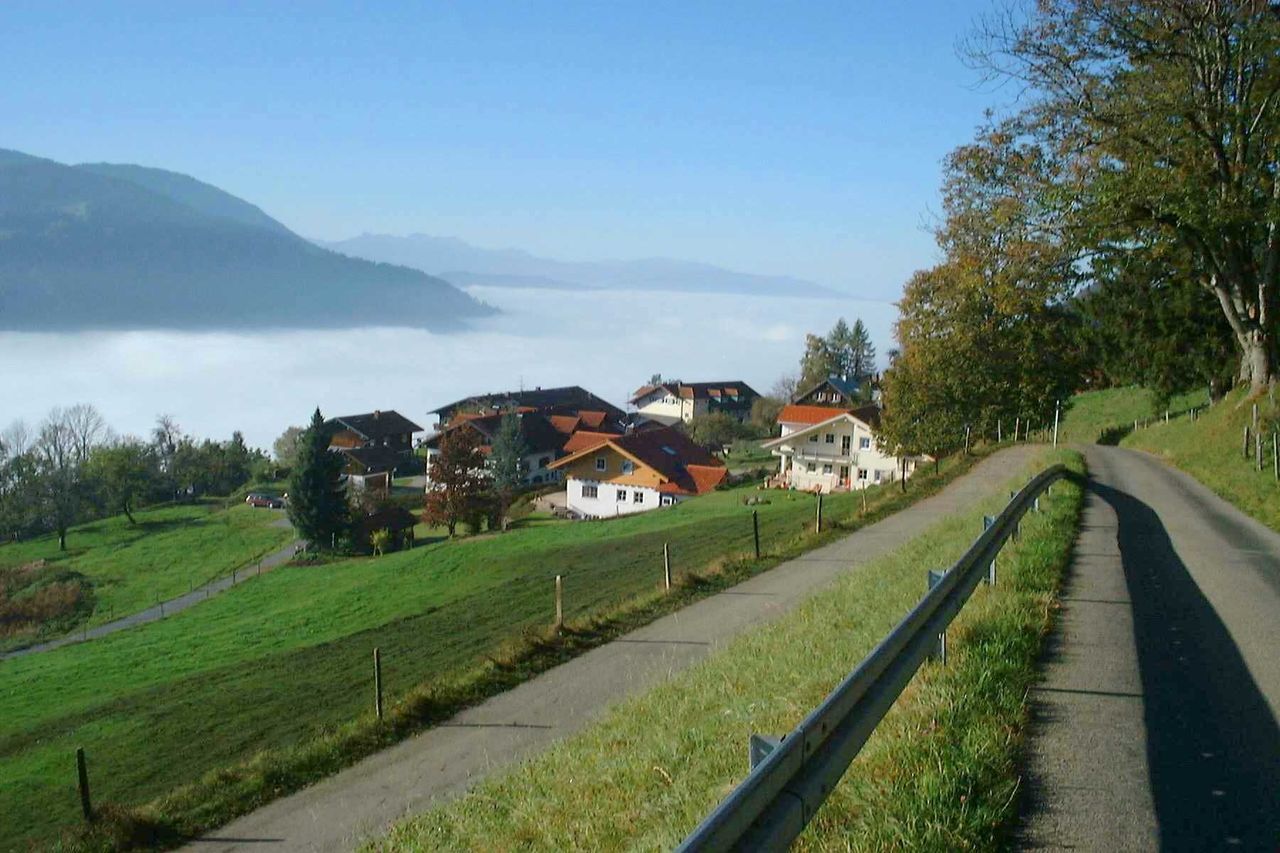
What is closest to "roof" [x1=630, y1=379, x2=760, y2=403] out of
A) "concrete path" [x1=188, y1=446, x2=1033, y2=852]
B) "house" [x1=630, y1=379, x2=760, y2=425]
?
"house" [x1=630, y1=379, x2=760, y2=425]

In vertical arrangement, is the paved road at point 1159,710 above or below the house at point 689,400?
below

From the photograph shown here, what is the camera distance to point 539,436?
85.2 meters

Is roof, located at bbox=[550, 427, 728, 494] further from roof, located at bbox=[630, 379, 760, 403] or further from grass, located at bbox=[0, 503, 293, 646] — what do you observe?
roof, located at bbox=[630, 379, 760, 403]

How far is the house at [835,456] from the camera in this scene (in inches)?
2432

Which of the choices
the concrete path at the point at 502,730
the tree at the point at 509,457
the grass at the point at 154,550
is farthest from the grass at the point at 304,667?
the tree at the point at 509,457

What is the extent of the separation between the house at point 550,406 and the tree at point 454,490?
117ft

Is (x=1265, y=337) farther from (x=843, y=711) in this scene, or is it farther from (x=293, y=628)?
(x=293, y=628)

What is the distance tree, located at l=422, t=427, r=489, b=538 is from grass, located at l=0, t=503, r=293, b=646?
11819 mm

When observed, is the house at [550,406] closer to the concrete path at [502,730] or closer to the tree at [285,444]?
the tree at [285,444]

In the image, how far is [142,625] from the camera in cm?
3966

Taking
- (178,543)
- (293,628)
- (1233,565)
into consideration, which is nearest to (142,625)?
(293,628)

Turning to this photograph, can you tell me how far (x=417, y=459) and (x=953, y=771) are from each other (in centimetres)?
9535

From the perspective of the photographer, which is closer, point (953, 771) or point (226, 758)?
point (953, 771)

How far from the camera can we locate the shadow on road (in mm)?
4141
